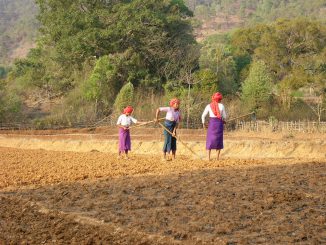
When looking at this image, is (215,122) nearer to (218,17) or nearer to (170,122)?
(170,122)

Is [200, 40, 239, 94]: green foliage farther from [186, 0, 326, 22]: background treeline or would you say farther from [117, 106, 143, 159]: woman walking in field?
[186, 0, 326, 22]: background treeline

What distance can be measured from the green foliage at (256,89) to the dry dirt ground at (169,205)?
1063 inches

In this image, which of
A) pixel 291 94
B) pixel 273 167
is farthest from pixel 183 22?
pixel 273 167

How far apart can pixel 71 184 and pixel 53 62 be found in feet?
123

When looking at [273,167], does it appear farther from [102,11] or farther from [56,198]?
[102,11]

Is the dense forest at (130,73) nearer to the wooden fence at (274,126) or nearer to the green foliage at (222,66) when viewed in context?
the green foliage at (222,66)

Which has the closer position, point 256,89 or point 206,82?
point 256,89

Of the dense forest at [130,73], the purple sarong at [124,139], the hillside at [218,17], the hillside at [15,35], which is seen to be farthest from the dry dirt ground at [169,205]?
the hillside at [15,35]

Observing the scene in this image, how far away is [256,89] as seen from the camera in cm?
4056

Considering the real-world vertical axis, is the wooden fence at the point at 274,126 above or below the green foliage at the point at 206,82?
below

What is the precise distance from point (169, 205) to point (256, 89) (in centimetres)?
3271

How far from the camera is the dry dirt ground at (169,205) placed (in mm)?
6891

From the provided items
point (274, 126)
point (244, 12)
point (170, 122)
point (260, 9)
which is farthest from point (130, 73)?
point (244, 12)

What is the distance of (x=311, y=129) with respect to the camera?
112 feet
